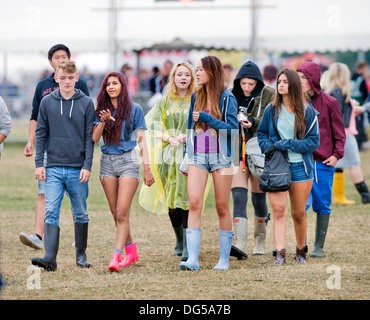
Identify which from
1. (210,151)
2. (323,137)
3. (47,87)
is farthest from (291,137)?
(47,87)

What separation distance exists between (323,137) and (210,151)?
4.61 ft

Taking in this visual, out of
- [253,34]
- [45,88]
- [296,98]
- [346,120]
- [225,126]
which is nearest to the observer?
[225,126]

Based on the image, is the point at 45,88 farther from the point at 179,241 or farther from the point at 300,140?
the point at 300,140

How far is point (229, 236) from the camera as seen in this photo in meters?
6.71

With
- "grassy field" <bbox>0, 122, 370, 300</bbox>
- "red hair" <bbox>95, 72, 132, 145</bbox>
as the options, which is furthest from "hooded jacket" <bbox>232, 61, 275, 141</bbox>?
"grassy field" <bbox>0, 122, 370, 300</bbox>

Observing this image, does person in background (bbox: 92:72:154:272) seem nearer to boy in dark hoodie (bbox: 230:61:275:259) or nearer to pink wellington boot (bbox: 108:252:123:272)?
pink wellington boot (bbox: 108:252:123:272)

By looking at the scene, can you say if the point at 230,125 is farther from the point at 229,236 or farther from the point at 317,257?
the point at 317,257

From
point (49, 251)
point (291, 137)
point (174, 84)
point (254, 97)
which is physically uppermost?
point (174, 84)

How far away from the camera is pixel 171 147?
7.39 m

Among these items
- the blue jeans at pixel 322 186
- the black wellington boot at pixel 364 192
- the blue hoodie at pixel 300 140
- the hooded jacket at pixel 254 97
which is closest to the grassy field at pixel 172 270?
the blue jeans at pixel 322 186

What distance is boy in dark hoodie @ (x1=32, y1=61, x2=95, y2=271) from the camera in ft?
21.5

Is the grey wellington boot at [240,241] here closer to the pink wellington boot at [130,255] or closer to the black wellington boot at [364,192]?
the pink wellington boot at [130,255]

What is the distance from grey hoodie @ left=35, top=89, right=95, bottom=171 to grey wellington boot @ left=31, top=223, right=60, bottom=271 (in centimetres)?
60
